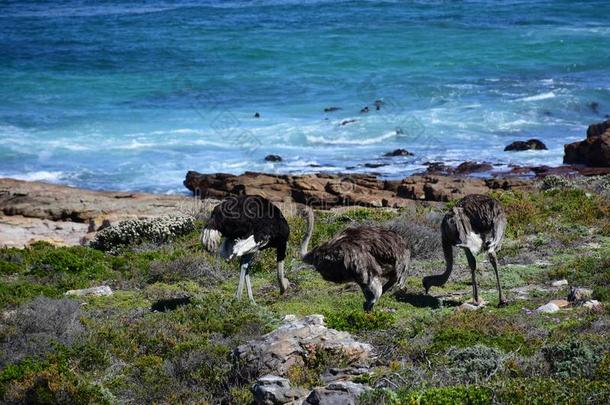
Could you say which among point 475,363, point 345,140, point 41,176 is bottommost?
point 345,140

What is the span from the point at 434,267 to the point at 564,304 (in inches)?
114

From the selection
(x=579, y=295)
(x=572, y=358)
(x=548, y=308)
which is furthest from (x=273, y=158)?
(x=572, y=358)

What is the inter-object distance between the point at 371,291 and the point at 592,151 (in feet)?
62.5

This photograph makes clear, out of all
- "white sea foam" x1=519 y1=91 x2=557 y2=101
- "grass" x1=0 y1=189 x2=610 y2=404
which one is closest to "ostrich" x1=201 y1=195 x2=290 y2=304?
"grass" x1=0 y1=189 x2=610 y2=404

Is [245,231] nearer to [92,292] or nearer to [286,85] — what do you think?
[92,292]

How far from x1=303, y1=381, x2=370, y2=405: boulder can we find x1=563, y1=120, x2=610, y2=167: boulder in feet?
70.9

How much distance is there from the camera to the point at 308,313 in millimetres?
12094

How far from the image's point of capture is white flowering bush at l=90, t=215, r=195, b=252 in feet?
56.9

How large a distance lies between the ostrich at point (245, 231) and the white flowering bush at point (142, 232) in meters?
4.53

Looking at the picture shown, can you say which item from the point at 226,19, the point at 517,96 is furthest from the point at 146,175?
the point at 226,19

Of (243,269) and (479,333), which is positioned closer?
(479,333)

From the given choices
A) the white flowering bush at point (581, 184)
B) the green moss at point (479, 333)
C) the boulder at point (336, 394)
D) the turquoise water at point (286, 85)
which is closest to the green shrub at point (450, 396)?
the boulder at point (336, 394)

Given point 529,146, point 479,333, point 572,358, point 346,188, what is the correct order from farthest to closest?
Answer: point 529,146 < point 346,188 < point 479,333 < point 572,358

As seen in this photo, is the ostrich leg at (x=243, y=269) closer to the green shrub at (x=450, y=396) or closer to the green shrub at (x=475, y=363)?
the green shrub at (x=475, y=363)
